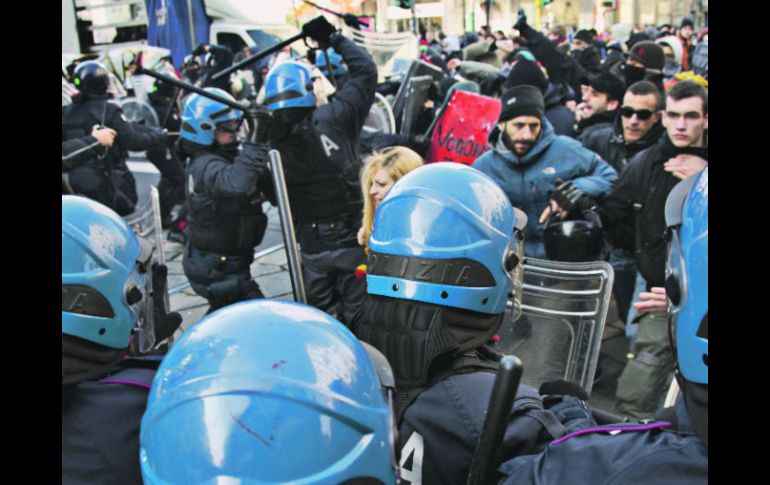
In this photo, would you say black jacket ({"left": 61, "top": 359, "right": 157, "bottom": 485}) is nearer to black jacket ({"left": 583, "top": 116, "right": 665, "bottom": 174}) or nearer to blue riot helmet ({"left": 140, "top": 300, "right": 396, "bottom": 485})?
blue riot helmet ({"left": 140, "top": 300, "right": 396, "bottom": 485})

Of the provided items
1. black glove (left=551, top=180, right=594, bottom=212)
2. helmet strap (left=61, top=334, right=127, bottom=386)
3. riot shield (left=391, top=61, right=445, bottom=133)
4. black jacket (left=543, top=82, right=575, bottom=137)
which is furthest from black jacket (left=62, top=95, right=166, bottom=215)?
helmet strap (left=61, top=334, right=127, bottom=386)

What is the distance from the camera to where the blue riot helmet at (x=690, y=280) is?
1241 mm

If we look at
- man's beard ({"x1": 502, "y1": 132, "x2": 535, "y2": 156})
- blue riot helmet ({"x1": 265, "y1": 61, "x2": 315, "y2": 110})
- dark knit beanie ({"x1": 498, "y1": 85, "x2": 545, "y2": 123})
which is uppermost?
blue riot helmet ({"x1": 265, "y1": 61, "x2": 315, "y2": 110})

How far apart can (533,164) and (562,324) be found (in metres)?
1.36

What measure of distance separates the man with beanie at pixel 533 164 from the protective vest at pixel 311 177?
3.03 ft

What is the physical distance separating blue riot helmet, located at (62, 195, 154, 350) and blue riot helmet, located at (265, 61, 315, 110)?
239 centimetres

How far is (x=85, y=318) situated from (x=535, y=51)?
6103 mm

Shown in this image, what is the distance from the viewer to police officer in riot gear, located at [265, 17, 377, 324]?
4.26 meters

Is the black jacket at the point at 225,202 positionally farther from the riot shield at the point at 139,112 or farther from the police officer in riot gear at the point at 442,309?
the riot shield at the point at 139,112

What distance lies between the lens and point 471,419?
1.64 meters

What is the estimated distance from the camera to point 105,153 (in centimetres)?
585

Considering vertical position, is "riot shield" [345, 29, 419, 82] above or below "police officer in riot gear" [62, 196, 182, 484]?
above

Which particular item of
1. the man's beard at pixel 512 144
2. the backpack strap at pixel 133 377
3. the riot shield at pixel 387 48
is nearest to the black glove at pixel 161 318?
the backpack strap at pixel 133 377
